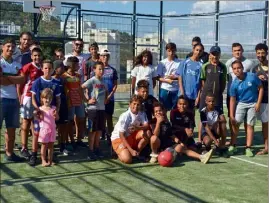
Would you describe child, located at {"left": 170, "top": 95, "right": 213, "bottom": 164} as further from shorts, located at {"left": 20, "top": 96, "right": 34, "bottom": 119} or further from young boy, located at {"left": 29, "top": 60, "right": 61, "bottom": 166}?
shorts, located at {"left": 20, "top": 96, "right": 34, "bottom": 119}

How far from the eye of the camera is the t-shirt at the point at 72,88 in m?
7.15

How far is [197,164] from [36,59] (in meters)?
2.79

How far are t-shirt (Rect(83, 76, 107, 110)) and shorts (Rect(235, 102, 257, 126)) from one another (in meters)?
2.22

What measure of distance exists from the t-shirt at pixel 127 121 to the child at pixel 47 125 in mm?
973

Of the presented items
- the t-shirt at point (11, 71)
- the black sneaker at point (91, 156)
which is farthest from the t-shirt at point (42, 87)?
the black sneaker at point (91, 156)

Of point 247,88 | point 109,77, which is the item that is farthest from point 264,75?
point 109,77

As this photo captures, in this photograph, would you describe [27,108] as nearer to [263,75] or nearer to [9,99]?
[9,99]

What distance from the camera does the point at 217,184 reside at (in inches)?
225

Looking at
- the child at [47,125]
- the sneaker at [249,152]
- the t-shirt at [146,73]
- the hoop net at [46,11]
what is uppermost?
the hoop net at [46,11]

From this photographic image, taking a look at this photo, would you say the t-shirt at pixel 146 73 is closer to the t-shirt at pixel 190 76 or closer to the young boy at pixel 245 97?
the t-shirt at pixel 190 76

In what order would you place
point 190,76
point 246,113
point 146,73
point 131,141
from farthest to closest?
point 146,73 → point 190,76 → point 246,113 → point 131,141

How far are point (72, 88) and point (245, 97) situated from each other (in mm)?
2797

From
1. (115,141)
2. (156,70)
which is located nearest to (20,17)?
(156,70)

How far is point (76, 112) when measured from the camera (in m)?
7.39
